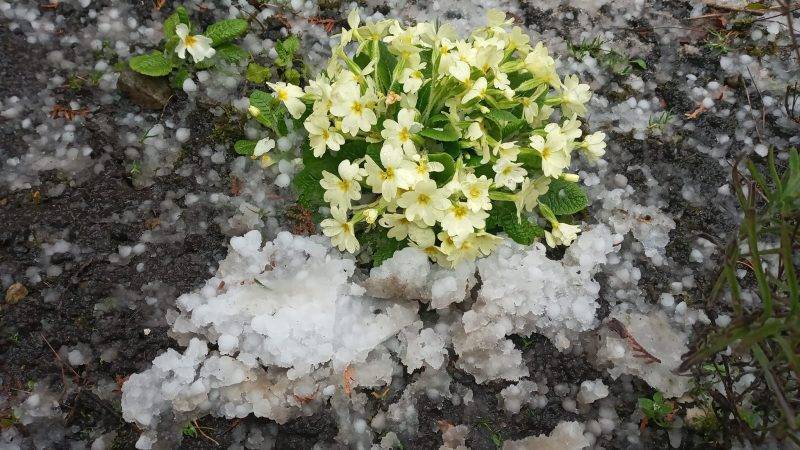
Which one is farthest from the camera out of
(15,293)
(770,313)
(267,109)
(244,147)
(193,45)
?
(193,45)

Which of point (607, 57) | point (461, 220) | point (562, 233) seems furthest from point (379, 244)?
point (607, 57)

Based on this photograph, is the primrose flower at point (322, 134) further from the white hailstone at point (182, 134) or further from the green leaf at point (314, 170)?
the white hailstone at point (182, 134)

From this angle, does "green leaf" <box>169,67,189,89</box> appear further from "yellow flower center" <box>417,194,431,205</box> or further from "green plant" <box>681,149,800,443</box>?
"green plant" <box>681,149,800,443</box>

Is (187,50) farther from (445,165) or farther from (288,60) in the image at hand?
(445,165)

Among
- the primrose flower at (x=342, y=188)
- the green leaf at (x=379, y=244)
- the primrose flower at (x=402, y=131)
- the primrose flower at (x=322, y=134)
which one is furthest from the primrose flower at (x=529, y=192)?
the primrose flower at (x=322, y=134)

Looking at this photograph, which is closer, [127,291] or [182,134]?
[127,291]

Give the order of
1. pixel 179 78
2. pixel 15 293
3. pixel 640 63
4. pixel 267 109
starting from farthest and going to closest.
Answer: pixel 640 63
pixel 179 78
pixel 267 109
pixel 15 293

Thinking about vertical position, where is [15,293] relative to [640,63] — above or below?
below

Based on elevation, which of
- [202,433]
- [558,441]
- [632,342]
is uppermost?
[632,342]
